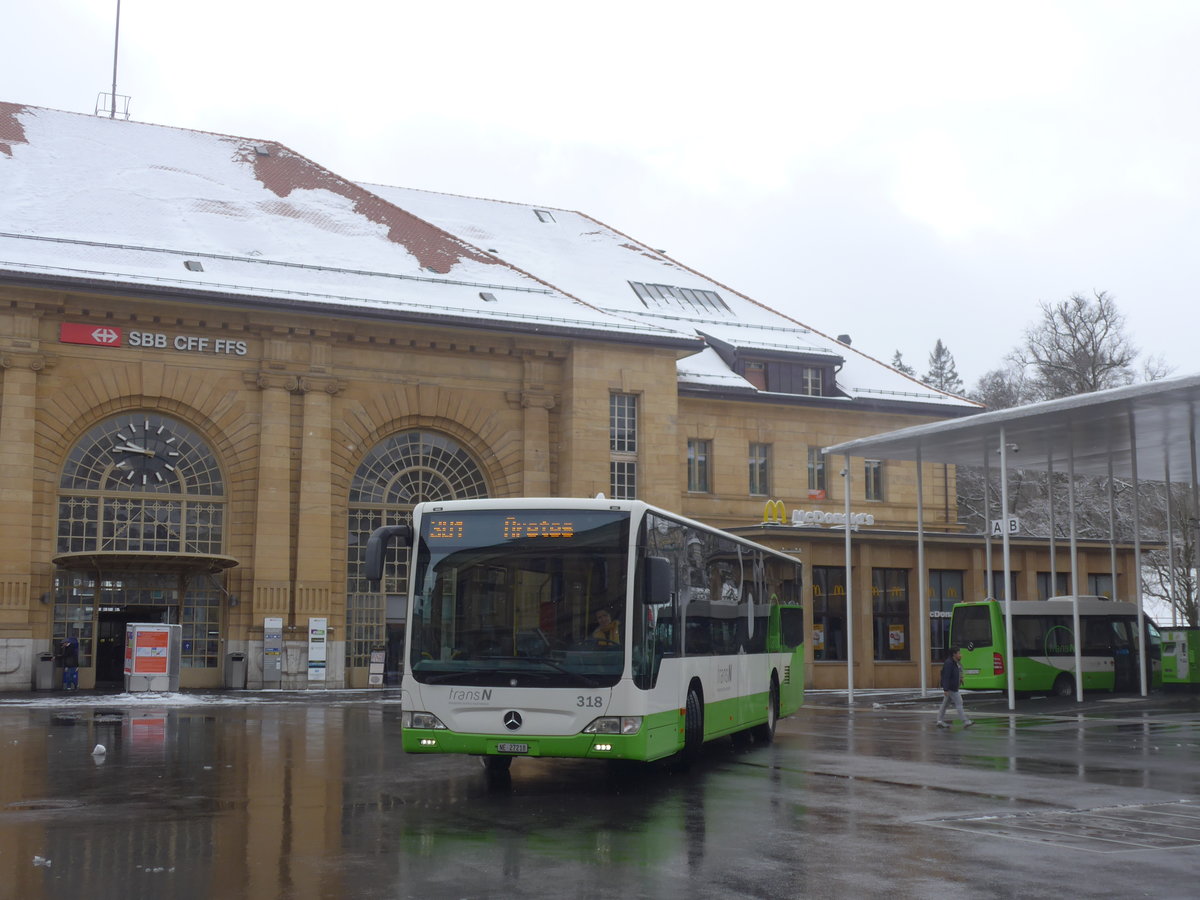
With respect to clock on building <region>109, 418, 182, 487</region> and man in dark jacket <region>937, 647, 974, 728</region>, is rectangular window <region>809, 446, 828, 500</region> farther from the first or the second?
man in dark jacket <region>937, 647, 974, 728</region>

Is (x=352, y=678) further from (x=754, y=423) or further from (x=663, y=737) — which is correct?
(x=663, y=737)

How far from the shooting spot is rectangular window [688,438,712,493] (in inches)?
1976

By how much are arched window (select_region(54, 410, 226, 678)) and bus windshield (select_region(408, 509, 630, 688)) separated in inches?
1043

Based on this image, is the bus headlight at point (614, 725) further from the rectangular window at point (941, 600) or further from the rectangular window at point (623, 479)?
the rectangular window at point (941, 600)

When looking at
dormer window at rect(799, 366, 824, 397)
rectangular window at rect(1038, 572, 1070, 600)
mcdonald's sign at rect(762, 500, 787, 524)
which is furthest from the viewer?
dormer window at rect(799, 366, 824, 397)

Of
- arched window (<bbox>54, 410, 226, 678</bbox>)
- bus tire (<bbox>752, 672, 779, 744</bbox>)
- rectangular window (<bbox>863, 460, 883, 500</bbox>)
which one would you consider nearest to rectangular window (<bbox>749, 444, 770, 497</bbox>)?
rectangular window (<bbox>863, 460, 883, 500</bbox>)

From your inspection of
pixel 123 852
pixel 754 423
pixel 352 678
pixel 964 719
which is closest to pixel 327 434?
pixel 352 678

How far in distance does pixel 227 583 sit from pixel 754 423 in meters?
20.6

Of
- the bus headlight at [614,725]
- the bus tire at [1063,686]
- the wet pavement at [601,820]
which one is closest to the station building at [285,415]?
the bus tire at [1063,686]

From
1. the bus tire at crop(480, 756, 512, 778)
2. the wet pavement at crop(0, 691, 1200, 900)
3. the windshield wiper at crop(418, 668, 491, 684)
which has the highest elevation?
the windshield wiper at crop(418, 668, 491, 684)

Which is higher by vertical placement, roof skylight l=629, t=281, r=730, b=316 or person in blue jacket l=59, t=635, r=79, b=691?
roof skylight l=629, t=281, r=730, b=316

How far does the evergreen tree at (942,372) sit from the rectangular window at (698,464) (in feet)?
167

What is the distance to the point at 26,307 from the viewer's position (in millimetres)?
38594

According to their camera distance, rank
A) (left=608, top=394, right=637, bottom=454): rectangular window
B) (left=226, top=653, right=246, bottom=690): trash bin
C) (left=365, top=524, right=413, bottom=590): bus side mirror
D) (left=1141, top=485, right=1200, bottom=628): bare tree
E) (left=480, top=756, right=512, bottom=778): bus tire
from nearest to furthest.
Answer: (left=365, top=524, right=413, bottom=590): bus side mirror, (left=480, top=756, right=512, bottom=778): bus tire, (left=226, top=653, right=246, bottom=690): trash bin, (left=608, top=394, right=637, bottom=454): rectangular window, (left=1141, top=485, right=1200, bottom=628): bare tree
